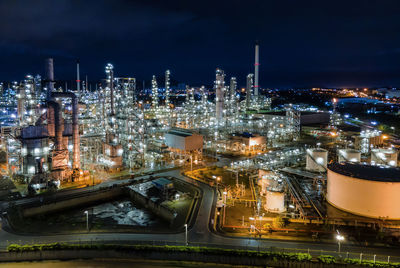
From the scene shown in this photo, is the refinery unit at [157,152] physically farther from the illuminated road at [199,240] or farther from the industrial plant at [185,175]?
the illuminated road at [199,240]

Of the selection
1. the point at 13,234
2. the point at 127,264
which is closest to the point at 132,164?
the point at 13,234

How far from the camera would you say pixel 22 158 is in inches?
1062

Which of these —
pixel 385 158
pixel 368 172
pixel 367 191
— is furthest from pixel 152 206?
pixel 385 158

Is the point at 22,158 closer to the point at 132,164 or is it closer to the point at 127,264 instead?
the point at 132,164

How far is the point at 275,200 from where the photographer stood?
21.1 m

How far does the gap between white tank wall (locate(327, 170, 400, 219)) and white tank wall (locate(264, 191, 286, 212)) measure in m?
4.53

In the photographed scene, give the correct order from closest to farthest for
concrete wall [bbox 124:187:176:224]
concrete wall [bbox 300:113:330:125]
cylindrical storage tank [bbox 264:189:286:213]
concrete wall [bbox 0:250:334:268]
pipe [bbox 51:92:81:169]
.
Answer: concrete wall [bbox 0:250:334:268] < cylindrical storage tank [bbox 264:189:286:213] < concrete wall [bbox 124:187:176:224] < pipe [bbox 51:92:81:169] < concrete wall [bbox 300:113:330:125]

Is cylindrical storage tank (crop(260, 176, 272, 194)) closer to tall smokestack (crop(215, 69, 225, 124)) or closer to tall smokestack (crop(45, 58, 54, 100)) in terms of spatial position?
tall smokestack (crop(45, 58, 54, 100))

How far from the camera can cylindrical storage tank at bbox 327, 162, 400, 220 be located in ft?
66.4

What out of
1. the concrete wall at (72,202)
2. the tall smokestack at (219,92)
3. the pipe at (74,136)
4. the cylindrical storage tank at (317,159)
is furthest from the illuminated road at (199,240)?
the tall smokestack at (219,92)

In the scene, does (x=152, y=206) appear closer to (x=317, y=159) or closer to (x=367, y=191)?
(x=367, y=191)

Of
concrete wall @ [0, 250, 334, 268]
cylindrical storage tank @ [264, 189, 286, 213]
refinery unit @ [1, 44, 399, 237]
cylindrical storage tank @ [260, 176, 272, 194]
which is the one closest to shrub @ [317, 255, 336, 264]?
concrete wall @ [0, 250, 334, 268]

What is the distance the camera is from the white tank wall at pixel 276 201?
21.0 meters

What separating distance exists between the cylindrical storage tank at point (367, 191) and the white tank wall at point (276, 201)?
4496 mm
